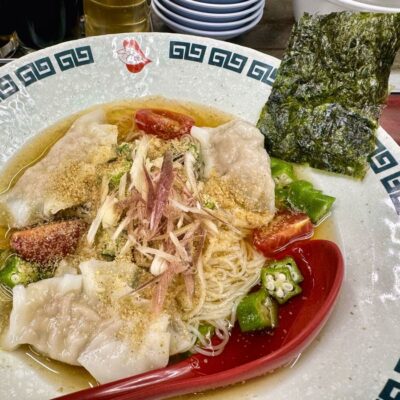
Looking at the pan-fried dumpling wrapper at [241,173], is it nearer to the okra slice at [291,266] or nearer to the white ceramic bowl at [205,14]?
the okra slice at [291,266]

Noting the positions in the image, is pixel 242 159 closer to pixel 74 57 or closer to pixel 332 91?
pixel 332 91

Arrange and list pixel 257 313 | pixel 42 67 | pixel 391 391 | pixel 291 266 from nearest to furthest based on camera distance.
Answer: pixel 391 391
pixel 257 313
pixel 291 266
pixel 42 67

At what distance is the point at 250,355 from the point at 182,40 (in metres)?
2.26

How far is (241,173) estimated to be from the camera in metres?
2.97

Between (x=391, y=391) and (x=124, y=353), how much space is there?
1219 millimetres

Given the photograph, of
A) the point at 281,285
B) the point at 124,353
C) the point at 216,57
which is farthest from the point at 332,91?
the point at 124,353

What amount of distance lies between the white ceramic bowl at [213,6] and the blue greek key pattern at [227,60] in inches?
23.0

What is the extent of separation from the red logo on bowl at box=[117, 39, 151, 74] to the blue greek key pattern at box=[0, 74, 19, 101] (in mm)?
768

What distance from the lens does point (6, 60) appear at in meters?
3.92

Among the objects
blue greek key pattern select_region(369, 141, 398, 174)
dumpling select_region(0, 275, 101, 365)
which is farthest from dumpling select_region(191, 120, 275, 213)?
dumpling select_region(0, 275, 101, 365)

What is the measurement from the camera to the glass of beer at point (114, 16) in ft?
12.7

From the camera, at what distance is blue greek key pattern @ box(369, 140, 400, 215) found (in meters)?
2.84

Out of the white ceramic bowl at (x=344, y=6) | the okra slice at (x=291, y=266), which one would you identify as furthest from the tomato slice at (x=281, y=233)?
the white ceramic bowl at (x=344, y=6)

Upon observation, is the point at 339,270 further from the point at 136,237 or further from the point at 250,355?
the point at 136,237
